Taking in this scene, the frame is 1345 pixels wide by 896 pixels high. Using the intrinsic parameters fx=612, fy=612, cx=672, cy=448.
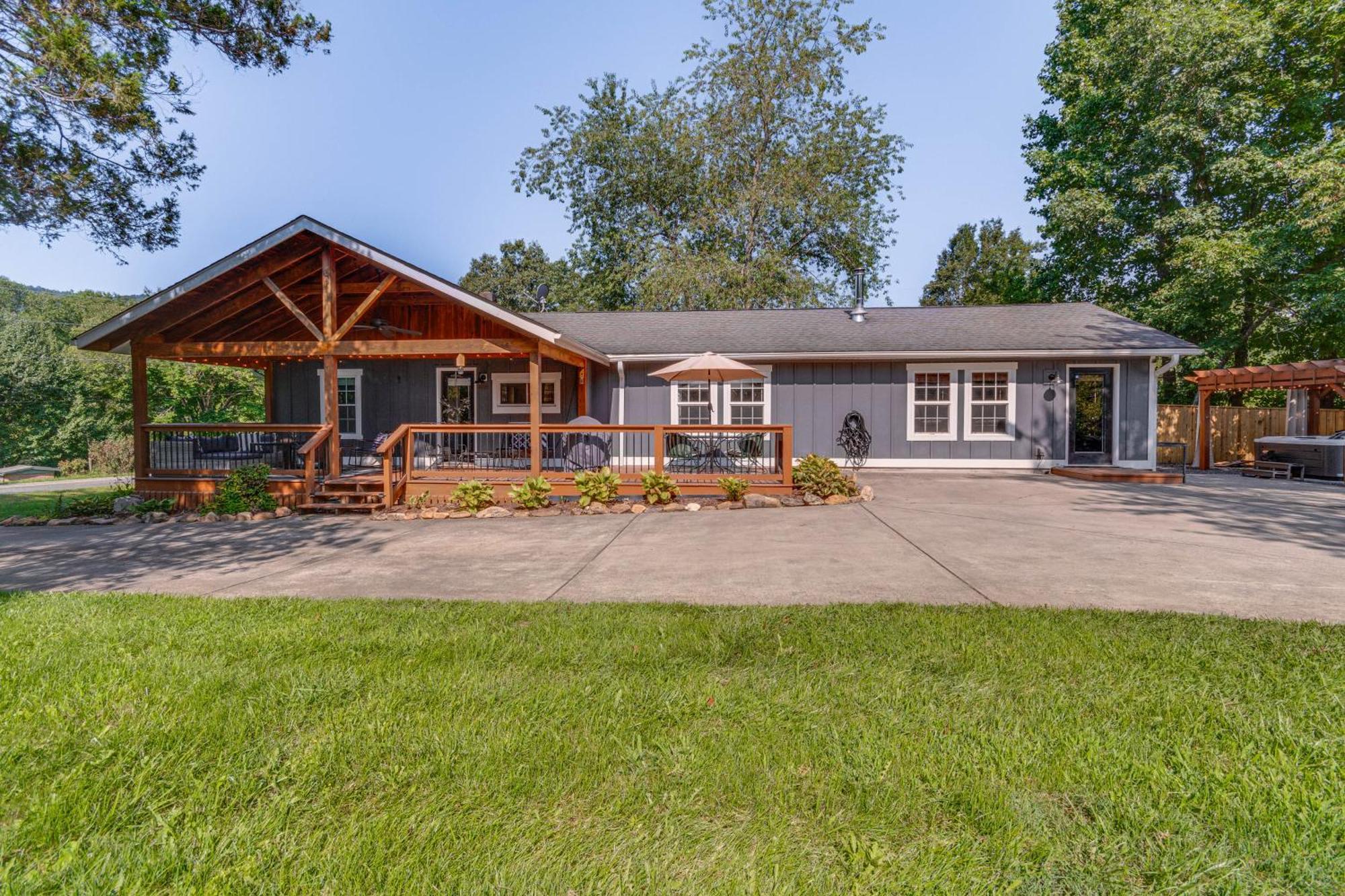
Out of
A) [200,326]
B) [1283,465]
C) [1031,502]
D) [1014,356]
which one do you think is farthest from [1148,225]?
[200,326]

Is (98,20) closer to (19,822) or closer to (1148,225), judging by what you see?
(19,822)

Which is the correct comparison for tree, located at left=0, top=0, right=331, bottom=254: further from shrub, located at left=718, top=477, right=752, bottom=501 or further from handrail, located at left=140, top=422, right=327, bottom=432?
shrub, located at left=718, top=477, right=752, bottom=501

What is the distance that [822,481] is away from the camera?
9.27 m

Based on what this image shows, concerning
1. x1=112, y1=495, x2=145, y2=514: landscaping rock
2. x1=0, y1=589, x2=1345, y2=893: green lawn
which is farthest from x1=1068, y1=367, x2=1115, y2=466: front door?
x1=112, y1=495, x2=145, y2=514: landscaping rock

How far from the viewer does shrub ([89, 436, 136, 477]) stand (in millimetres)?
18734

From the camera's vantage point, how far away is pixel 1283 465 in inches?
514

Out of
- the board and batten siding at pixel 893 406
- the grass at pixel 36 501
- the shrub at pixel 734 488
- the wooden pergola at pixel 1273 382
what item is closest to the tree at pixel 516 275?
the board and batten siding at pixel 893 406

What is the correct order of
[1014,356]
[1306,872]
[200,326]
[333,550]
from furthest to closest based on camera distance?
[1014,356] < [200,326] < [333,550] < [1306,872]

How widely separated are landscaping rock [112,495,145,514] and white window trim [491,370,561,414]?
21.0 feet

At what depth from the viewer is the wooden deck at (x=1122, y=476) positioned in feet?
36.9

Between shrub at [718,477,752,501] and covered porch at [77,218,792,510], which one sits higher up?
covered porch at [77,218,792,510]

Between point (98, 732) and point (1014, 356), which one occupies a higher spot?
point (1014, 356)

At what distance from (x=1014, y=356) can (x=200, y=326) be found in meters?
15.2

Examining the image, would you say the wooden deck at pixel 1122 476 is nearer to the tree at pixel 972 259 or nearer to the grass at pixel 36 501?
the grass at pixel 36 501
